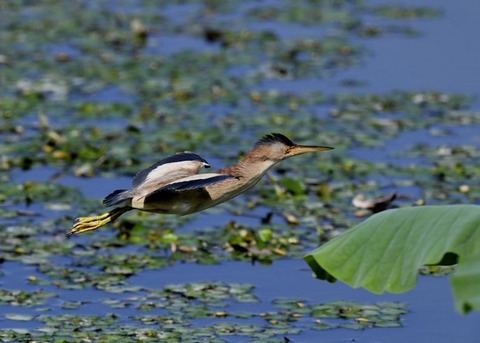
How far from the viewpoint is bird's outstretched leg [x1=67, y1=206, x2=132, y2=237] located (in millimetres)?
6469

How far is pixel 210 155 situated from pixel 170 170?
3.12 meters

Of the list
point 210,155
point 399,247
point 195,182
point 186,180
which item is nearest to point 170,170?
point 186,180

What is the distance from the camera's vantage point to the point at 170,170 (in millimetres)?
6605

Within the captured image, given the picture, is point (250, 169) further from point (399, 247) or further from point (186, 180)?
point (399, 247)

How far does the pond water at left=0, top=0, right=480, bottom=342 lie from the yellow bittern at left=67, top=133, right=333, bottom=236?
69cm

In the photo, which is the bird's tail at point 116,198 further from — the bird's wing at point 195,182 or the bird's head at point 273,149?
the bird's head at point 273,149

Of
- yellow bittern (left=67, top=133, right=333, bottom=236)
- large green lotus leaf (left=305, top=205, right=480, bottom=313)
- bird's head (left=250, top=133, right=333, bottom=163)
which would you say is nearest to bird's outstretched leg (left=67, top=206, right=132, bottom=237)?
yellow bittern (left=67, top=133, right=333, bottom=236)

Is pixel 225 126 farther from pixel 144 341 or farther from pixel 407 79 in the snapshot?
pixel 144 341

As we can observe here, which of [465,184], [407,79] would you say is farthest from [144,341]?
[407,79]

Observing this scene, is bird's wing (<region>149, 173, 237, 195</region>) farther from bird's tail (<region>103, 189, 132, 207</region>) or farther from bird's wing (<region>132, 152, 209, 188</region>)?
Answer: bird's wing (<region>132, 152, 209, 188</region>)

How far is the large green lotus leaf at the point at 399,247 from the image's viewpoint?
5.33 metres

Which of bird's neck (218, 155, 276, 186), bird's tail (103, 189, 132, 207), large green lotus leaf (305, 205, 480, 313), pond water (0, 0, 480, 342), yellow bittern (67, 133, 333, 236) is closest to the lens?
large green lotus leaf (305, 205, 480, 313)

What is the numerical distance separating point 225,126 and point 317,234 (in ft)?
7.86

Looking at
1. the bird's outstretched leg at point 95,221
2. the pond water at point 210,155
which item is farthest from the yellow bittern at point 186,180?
the pond water at point 210,155
